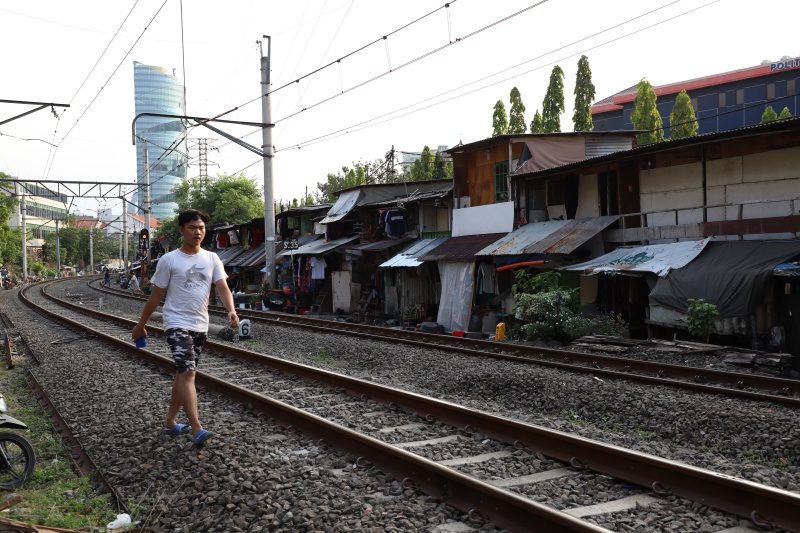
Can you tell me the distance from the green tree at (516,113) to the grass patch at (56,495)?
148 feet

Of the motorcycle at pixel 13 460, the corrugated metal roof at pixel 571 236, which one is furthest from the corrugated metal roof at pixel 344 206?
the motorcycle at pixel 13 460

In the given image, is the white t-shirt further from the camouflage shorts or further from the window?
the window

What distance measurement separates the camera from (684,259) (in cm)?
1435

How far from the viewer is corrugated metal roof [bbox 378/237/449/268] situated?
22.2 m

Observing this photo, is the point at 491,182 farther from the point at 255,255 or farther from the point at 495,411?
the point at 255,255

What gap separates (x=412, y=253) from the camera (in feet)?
77.0

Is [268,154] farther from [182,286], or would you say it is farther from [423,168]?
[423,168]

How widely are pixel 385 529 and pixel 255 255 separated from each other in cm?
3463

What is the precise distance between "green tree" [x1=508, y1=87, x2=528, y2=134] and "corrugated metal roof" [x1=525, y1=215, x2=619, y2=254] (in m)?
31.6

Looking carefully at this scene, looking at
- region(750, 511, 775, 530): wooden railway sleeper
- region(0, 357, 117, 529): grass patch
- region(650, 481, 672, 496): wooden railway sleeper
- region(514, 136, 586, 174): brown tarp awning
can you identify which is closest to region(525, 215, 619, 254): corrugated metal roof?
region(514, 136, 586, 174): brown tarp awning

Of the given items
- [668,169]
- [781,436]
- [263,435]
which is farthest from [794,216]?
[263,435]

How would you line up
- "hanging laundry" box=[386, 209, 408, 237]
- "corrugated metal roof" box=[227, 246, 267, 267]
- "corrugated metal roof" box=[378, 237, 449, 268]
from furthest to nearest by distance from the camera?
"corrugated metal roof" box=[227, 246, 267, 267], "hanging laundry" box=[386, 209, 408, 237], "corrugated metal roof" box=[378, 237, 449, 268]

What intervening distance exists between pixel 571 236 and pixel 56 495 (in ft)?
48.3

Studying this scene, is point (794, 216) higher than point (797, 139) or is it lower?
lower
